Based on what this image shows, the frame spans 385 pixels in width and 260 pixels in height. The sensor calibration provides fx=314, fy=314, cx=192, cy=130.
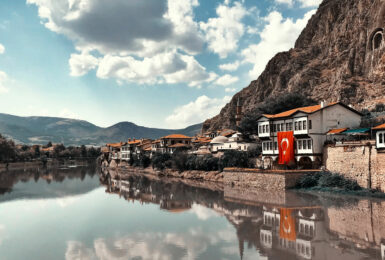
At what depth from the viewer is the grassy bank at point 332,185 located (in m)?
31.7

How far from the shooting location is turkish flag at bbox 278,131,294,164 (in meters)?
42.3

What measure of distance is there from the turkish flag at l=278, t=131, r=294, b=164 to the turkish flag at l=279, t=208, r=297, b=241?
→ 14.9 metres

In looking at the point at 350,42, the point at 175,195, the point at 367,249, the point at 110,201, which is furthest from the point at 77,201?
the point at 350,42

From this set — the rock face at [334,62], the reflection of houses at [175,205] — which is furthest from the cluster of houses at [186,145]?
the rock face at [334,62]

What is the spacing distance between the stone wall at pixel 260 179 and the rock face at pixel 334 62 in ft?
126

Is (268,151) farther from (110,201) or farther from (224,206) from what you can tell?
(110,201)

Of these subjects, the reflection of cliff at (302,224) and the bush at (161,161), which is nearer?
the reflection of cliff at (302,224)

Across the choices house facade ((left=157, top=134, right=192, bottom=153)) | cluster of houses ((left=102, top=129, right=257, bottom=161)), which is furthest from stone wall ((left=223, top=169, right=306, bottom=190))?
house facade ((left=157, top=134, right=192, bottom=153))

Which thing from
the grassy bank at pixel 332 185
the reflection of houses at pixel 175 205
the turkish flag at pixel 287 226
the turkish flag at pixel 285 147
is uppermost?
the turkish flag at pixel 285 147

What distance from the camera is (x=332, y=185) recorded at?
35.4 metres

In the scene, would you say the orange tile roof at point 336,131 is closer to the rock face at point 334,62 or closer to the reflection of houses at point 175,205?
the reflection of houses at point 175,205

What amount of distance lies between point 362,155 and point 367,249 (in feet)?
60.8

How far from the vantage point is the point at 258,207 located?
30875 mm

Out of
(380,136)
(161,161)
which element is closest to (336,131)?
Result: (380,136)
